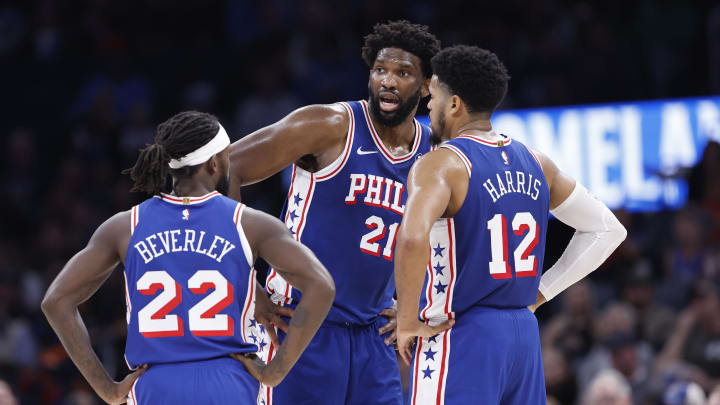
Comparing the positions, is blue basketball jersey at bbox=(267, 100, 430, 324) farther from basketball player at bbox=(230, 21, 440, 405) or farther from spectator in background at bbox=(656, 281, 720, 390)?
spectator in background at bbox=(656, 281, 720, 390)

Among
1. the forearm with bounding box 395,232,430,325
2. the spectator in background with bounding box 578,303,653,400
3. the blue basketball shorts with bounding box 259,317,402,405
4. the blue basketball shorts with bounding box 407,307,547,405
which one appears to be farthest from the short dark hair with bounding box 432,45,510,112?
the spectator in background with bounding box 578,303,653,400

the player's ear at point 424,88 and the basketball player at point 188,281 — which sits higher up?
the player's ear at point 424,88

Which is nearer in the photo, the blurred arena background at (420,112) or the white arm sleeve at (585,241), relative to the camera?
the white arm sleeve at (585,241)

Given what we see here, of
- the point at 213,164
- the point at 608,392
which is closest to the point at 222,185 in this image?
the point at 213,164

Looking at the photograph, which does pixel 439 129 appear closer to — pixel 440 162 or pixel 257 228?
pixel 440 162

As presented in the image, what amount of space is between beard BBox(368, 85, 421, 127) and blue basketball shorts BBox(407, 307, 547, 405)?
4.08 ft

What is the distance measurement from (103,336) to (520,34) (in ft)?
17.8

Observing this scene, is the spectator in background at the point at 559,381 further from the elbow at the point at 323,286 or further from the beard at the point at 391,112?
the elbow at the point at 323,286

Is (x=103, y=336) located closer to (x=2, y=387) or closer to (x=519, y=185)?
(x=2, y=387)

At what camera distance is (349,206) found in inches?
206

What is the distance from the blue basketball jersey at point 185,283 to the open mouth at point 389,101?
55.8 inches

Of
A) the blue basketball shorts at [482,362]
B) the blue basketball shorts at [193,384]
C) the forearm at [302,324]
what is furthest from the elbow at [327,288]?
the blue basketball shorts at [482,362]

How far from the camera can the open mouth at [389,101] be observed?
210 inches

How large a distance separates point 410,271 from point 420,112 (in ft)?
21.3
